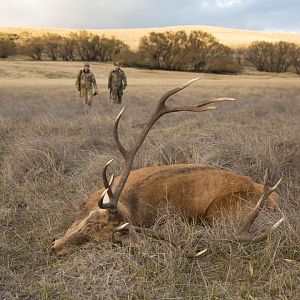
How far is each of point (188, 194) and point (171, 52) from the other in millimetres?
41055

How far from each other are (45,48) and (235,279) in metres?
47.0

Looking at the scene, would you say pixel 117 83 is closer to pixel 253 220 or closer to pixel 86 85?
pixel 86 85

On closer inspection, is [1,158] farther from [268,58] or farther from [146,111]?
[268,58]

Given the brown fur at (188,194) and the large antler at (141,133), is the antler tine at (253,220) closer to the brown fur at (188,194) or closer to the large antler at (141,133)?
the brown fur at (188,194)

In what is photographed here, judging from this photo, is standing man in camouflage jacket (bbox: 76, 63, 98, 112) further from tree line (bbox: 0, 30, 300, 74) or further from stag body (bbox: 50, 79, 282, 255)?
tree line (bbox: 0, 30, 300, 74)

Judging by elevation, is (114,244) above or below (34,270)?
above

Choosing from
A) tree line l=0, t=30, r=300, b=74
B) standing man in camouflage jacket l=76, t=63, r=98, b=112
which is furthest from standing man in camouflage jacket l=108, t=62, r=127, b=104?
tree line l=0, t=30, r=300, b=74

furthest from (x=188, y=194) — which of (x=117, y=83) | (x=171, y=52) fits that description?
(x=171, y=52)

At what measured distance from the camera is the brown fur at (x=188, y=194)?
4344mm

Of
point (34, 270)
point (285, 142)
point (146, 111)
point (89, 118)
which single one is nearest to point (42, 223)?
point (34, 270)

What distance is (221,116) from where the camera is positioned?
10.6m

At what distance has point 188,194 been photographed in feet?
15.0

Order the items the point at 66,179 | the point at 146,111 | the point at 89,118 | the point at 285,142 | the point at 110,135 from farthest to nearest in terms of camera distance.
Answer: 1. the point at 146,111
2. the point at 89,118
3. the point at 110,135
4. the point at 285,142
5. the point at 66,179

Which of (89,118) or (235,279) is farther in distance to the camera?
(89,118)
